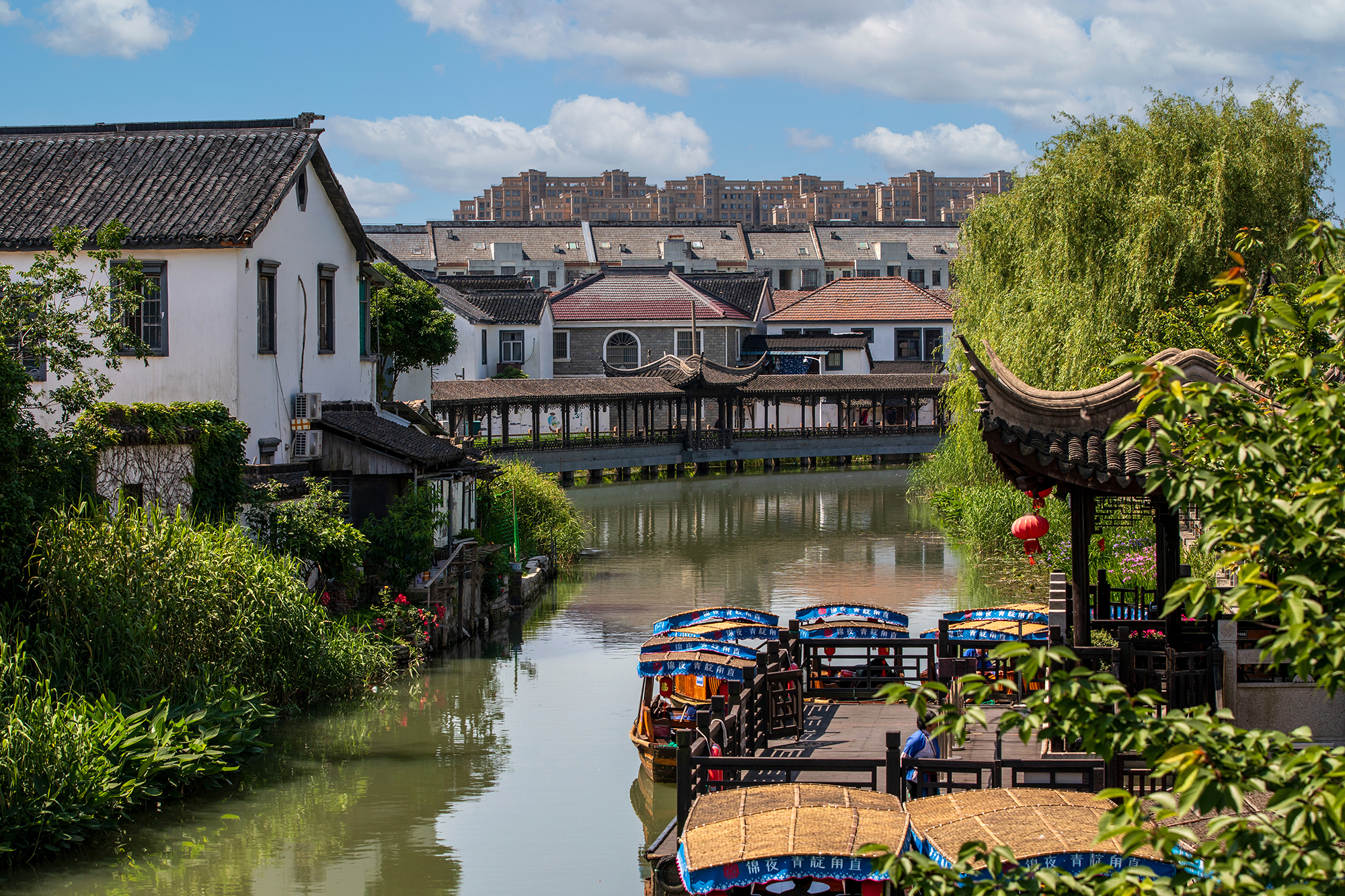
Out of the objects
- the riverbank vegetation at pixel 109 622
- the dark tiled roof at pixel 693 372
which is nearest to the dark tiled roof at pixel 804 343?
the dark tiled roof at pixel 693 372

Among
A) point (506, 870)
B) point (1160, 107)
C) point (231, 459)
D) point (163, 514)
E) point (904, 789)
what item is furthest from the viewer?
point (1160, 107)

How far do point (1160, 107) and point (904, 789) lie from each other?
581 inches

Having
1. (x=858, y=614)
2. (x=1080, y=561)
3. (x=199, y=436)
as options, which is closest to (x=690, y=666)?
(x=858, y=614)

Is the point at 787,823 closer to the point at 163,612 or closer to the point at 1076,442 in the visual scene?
the point at 1076,442

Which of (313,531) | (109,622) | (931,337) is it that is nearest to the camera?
(109,622)

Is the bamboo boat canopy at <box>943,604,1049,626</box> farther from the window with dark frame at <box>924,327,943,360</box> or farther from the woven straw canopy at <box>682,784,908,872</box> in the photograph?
the window with dark frame at <box>924,327,943,360</box>

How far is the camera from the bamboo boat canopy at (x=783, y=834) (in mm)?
7527

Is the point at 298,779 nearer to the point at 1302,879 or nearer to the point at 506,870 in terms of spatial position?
the point at 506,870

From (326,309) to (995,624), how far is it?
1139 cm

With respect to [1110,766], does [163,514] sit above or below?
above

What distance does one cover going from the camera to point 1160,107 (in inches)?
798

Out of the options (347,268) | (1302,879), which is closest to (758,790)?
(1302,879)

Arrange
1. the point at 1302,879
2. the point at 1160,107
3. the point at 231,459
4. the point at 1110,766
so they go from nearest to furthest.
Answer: the point at 1302,879 < the point at 1110,766 < the point at 231,459 < the point at 1160,107

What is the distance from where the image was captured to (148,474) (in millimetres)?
15023
